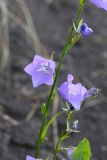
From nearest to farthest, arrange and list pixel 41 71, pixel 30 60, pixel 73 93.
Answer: pixel 73 93 → pixel 41 71 → pixel 30 60

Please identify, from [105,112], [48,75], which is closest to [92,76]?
[105,112]

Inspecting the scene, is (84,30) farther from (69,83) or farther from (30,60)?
(30,60)

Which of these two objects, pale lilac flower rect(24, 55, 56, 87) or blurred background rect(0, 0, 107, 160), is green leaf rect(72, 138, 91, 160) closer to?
pale lilac flower rect(24, 55, 56, 87)

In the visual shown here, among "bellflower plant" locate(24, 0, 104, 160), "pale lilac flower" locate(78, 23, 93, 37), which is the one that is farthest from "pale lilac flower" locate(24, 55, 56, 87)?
"pale lilac flower" locate(78, 23, 93, 37)

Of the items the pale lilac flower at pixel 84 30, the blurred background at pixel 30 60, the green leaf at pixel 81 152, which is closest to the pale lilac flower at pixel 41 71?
the pale lilac flower at pixel 84 30

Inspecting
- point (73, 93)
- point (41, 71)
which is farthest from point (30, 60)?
point (73, 93)

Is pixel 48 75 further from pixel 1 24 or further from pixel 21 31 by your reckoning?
pixel 21 31

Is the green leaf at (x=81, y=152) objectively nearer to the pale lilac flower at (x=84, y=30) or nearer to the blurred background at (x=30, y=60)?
the pale lilac flower at (x=84, y=30)
